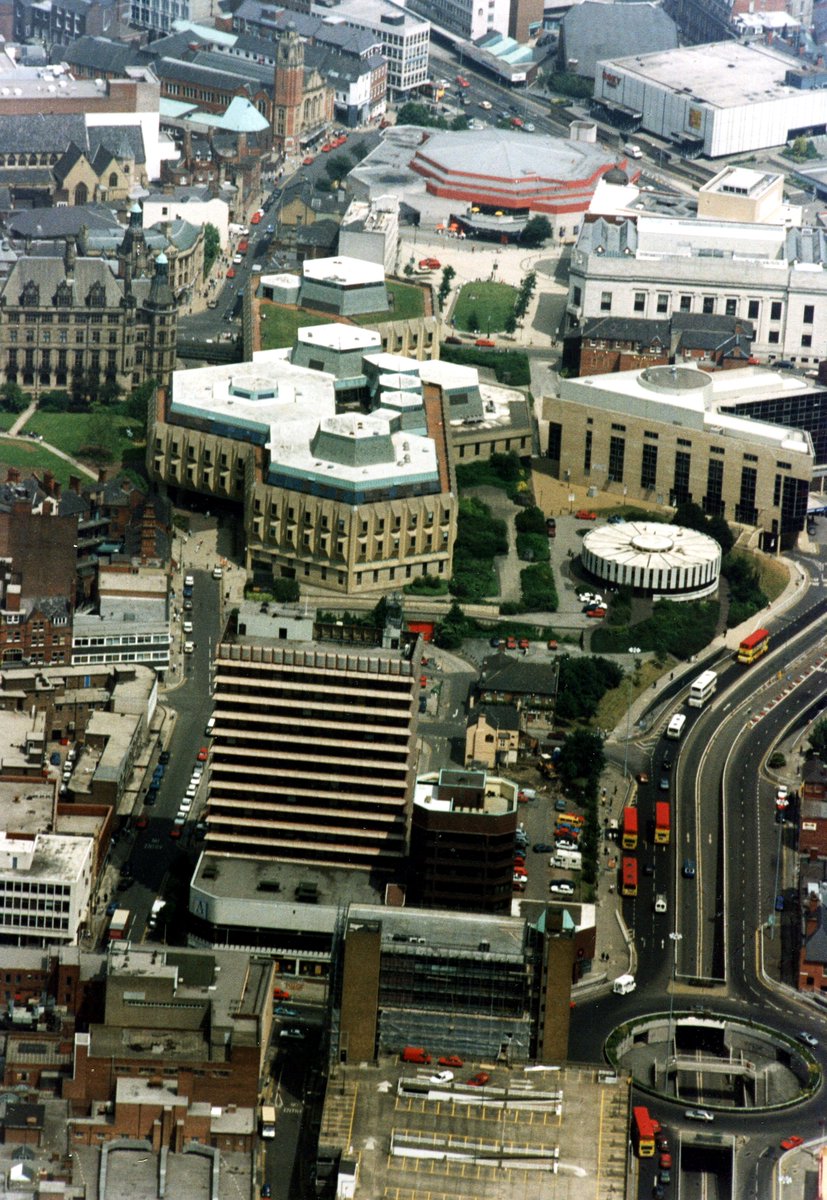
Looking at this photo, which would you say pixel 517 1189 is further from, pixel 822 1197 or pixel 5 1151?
pixel 5 1151

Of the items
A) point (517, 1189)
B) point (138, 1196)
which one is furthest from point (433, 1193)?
point (138, 1196)

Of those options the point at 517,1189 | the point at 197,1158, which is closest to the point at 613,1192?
the point at 517,1189

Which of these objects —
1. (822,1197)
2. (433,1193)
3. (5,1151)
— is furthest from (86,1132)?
(822,1197)

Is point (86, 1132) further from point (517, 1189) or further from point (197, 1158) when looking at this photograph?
point (517, 1189)

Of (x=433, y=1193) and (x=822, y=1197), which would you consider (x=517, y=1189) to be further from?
(x=822, y=1197)

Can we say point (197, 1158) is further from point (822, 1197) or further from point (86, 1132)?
point (822, 1197)
